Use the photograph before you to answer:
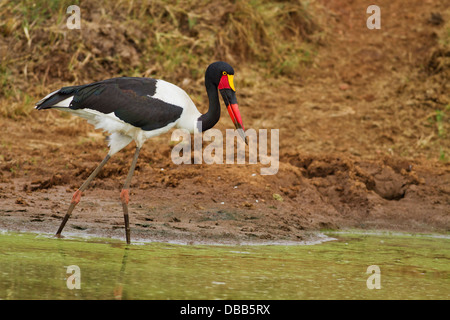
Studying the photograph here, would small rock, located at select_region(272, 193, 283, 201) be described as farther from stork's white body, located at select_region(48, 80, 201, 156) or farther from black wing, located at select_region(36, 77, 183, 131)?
black wing, located at select_region(36, 77, 183, 131)

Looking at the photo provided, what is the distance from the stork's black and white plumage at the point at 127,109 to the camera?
5578 mm

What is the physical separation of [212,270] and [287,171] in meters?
3.08

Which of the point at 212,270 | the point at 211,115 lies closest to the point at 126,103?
the point at 211,115

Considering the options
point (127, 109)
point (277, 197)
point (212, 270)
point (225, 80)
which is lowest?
point (212, 270)

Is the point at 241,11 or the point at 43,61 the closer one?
the point at 43,61

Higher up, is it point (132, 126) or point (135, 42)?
point (135, 42)

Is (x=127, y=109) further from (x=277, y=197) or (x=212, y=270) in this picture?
(x=277, y=197)

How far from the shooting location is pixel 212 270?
15.1ft

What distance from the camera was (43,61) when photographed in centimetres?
970

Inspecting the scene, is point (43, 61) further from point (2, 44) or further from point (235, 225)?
point (235, 225)

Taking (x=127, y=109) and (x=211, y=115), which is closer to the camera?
(x=127, y=109)

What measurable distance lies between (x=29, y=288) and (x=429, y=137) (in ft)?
21.5

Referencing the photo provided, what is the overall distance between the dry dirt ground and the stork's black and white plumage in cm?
72
